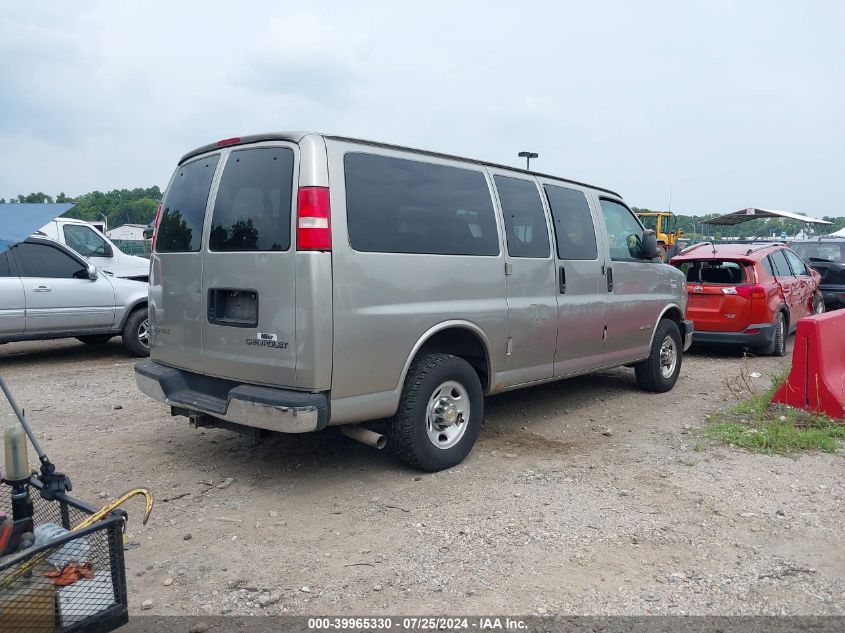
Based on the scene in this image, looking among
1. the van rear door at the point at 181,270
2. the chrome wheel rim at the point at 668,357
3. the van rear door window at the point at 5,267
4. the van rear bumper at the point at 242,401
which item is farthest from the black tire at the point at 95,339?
the chrome wheel rim at the point at 668,357

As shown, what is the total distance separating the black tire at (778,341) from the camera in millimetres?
9758

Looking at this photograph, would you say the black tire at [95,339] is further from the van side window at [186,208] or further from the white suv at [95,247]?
the van side window at [186,208]

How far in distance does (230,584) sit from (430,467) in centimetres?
173

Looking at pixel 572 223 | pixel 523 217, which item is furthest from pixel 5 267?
pixel 572 223

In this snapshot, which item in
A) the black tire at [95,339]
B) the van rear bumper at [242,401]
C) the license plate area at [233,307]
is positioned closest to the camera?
the van rear bumper at [242,401]

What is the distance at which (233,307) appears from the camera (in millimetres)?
4406

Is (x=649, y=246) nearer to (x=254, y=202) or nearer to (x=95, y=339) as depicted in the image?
(x=254, y=202)

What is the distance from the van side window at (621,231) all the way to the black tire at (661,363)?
3.07 ft

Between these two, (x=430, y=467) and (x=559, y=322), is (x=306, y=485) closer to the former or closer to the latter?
(x=430, y=467)

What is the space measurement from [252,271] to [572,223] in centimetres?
308

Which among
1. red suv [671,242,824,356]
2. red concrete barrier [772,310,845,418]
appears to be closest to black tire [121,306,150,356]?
red suv [671,242,824,356]

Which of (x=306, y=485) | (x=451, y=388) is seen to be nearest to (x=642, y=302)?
(x=451, y=388)

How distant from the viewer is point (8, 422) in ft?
20.5

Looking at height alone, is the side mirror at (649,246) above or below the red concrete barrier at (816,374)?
above
